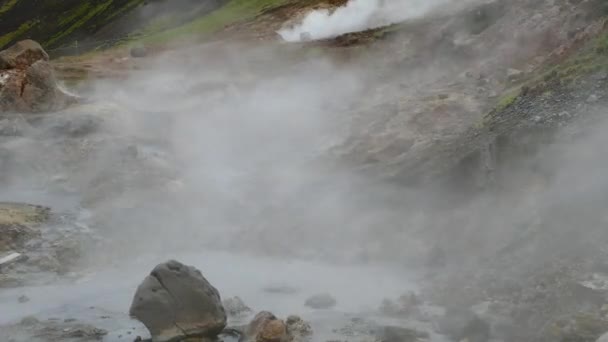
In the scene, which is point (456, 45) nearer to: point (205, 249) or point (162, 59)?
point (205, 249)

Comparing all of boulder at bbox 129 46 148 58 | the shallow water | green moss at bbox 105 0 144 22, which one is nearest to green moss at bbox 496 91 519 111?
the shallow water

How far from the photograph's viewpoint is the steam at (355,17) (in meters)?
42.6

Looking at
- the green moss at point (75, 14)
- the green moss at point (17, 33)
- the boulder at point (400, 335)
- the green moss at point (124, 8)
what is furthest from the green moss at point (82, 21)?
the boulder at point (400, 335)

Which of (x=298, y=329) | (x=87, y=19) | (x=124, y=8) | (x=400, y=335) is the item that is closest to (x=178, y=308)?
(x=298, y=329)

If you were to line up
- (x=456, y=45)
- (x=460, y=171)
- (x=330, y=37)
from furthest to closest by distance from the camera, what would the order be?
(x=330, y=37)
(x=456, y=45)
(x=460, y=171)

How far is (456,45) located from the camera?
3438 centimetres

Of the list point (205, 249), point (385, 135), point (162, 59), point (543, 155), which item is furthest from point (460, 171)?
point (162, 59)

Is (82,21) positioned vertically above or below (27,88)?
above

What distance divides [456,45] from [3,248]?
21.9m

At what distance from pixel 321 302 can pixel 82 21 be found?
7196 cm

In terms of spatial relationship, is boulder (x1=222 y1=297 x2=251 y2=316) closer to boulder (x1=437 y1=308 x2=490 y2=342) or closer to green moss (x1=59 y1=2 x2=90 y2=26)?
boulder (x1=437 y1=308 x2=490 y2=342)

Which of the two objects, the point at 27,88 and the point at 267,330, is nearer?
the point at 267,330

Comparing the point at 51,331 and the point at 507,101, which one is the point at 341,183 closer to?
the point at 507,101

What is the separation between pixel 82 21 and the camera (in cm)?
8344
